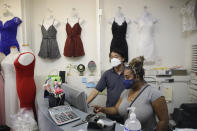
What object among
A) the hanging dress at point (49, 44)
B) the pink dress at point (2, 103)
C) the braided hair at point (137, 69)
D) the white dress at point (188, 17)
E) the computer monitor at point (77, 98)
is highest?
the white dress at point (188, 17)

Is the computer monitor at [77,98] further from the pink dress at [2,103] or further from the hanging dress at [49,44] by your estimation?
the hanging dress at [49,44]

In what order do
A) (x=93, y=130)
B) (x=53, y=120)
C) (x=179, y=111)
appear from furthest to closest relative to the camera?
(x=179, y=111), (x=53, y=120), (x=93, y=130)

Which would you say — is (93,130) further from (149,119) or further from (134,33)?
(134,33)

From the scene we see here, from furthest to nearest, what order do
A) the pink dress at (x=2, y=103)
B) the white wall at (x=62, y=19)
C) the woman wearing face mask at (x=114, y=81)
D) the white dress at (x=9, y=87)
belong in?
the white wall at (x=62, y=19) < the pink dress at (x=2, y=103) < the white dress at (x=9, y=87) < the woman wearing face mask at (x=114, y=81)

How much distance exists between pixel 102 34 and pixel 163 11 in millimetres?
1394

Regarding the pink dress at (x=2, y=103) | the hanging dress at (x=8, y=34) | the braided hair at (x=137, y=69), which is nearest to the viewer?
the braided hair at (x=137, y=69)

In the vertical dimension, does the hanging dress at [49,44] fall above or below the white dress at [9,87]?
above

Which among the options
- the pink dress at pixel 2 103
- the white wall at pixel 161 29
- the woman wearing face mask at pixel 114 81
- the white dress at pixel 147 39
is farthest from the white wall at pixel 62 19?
the woman wearing face mask at pixel 114 81

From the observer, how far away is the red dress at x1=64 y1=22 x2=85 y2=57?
3141 mm

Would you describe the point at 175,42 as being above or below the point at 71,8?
below

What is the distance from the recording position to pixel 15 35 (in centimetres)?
281

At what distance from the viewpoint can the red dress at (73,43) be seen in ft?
10.3

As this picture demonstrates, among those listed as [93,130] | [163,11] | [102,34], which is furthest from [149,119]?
[163,11]

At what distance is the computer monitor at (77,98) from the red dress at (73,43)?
1.50 metres
